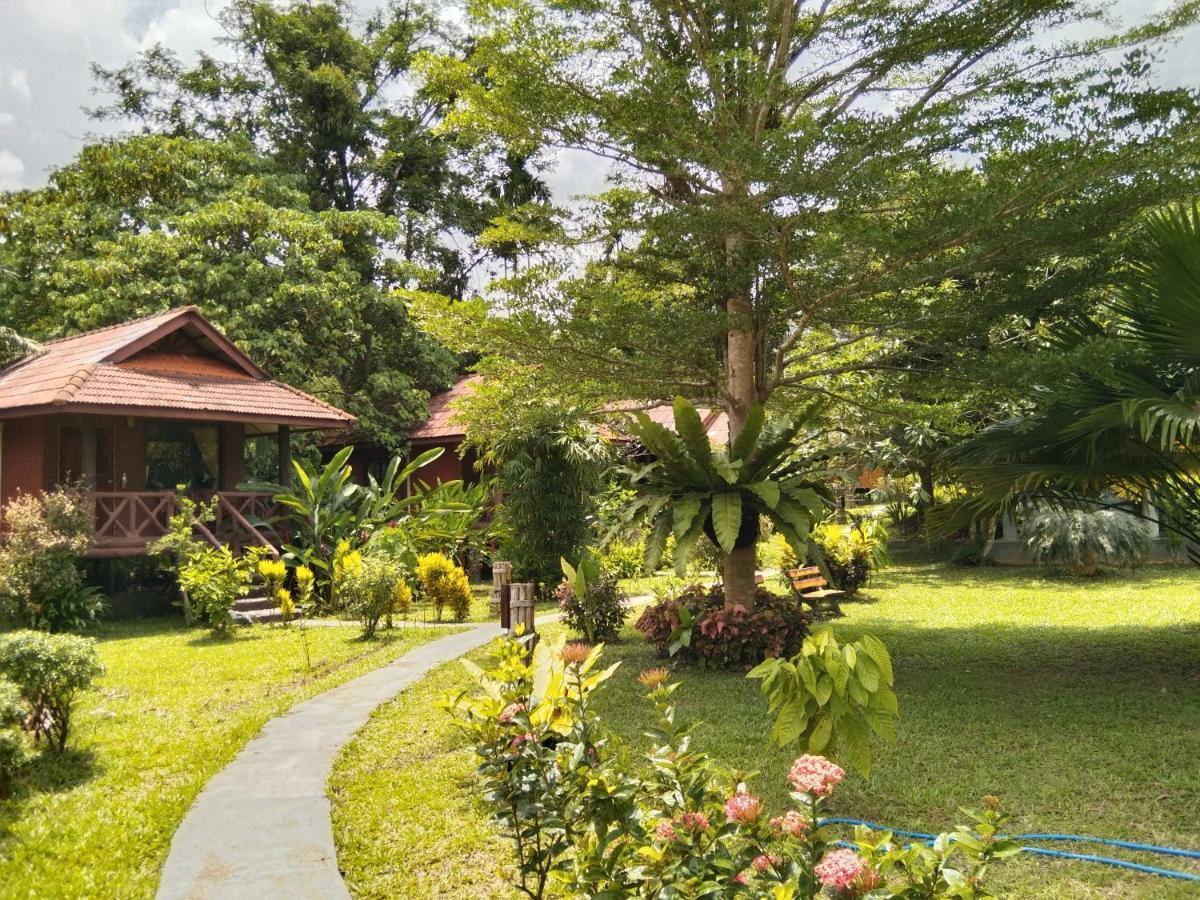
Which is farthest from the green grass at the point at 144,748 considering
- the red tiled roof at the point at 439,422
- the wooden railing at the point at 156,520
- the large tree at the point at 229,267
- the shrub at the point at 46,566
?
the red tiled roof at the point at 439,422

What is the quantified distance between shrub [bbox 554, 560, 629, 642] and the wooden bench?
2329 millimetres

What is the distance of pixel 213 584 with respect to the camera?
1200 centimetres

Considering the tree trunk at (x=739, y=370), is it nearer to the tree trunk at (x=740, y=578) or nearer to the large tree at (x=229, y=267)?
the tree trunk at (x=740, y=578)

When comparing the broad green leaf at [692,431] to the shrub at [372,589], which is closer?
the broad green leaf at [692,431]

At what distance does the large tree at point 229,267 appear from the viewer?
19.0 m

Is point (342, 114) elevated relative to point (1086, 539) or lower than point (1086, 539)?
elevated

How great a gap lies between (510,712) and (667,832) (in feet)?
2.99

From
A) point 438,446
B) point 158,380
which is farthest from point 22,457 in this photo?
point 438,446

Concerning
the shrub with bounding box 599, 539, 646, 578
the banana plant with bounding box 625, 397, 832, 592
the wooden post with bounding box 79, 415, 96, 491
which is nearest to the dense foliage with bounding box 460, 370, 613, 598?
the shrub with bounding box 599, 539, 646, 578

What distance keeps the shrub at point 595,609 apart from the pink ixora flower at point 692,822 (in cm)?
806

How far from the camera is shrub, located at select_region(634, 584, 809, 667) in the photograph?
9.18m

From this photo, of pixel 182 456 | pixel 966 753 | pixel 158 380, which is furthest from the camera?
pixel 182 456

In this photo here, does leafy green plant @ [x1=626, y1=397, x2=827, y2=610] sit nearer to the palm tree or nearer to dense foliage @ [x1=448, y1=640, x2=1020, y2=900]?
the palm tree

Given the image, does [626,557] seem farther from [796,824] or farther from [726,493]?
[796,824]
